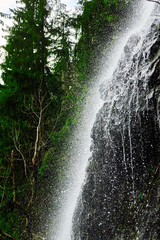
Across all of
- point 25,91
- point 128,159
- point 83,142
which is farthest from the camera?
point 83,142

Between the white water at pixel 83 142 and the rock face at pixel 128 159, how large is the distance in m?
2.04

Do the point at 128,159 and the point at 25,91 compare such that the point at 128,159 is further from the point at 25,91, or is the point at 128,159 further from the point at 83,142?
the point at 25,91

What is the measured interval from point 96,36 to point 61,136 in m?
4.91

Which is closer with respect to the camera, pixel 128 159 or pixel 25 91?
pixel 128 159

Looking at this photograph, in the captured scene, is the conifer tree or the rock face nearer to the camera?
the rock face

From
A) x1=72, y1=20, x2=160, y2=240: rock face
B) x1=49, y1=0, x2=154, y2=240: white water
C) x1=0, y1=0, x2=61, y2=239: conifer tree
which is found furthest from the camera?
x1=0, y1=0, x2=61, y2=239: conifer tree

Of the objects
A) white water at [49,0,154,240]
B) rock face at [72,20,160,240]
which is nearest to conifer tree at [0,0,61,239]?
white water at [49,0,154,240]

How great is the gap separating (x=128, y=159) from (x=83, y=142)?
465cm

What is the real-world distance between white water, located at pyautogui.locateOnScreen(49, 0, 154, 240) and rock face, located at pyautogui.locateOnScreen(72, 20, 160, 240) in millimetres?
2035

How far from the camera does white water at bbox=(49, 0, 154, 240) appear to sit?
724 centimetres

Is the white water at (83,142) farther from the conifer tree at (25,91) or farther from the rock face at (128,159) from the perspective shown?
the rock face at (128,159)

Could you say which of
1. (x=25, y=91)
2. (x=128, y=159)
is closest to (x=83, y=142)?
(x=25, y=91)

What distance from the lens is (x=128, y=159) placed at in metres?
4.03

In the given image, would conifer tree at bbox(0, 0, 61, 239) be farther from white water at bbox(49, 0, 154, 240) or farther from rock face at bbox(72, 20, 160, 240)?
rock face at bbox(72, 20, 160, 240)
